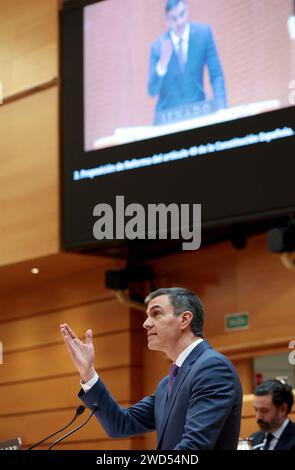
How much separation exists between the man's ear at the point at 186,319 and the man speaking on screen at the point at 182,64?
12.2 feet

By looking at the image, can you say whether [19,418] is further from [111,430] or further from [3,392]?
[111,430]

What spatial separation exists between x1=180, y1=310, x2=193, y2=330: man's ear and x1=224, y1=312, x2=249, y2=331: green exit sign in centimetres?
405

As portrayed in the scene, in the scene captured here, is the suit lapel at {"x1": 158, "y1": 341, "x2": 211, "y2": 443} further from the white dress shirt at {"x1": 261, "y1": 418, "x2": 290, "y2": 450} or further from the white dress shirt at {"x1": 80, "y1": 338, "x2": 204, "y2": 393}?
the white dress shirt at {"x1": 261, "y1": 418, "x2": 290, "y2": 450}

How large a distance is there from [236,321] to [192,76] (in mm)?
1964

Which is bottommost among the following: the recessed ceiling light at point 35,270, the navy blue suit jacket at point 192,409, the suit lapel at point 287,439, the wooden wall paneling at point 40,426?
the wooden wall paneling at point 40,426

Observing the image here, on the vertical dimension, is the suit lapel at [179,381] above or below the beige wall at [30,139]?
below

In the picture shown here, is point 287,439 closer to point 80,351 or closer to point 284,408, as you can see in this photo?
point 284,408

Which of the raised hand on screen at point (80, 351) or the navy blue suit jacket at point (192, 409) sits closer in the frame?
the navy blue suit jacket at point (192, 409)

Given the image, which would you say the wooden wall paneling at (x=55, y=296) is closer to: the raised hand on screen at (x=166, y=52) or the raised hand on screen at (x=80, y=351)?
the raised hand on screen at (x=166, y=52)

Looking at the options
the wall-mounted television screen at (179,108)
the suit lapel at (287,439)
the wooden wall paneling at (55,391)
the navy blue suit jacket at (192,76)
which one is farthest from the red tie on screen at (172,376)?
the wooden wall paneling at (55,391)

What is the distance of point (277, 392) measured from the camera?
219 inches

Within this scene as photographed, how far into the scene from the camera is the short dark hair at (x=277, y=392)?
5.52 m
